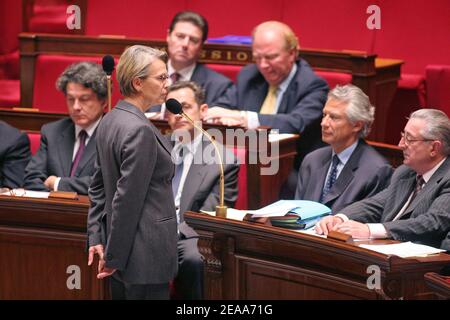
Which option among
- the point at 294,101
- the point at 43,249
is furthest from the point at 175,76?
the point at 43,249

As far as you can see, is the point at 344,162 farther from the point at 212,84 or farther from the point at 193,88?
the point at 212,84

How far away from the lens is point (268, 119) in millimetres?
3395

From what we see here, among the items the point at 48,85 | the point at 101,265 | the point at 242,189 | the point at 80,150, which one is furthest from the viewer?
the point at 48,85

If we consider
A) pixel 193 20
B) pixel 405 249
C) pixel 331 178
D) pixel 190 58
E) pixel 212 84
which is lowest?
pixel 405 249

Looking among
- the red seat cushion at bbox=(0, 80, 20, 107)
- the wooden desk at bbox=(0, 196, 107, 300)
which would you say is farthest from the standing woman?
the red seat cushion at bbox=(0, 80, 20, 107)

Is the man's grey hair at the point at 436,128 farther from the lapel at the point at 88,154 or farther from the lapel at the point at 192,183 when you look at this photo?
the lapel at the point at 88,154

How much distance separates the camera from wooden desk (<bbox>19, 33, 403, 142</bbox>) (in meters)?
3.59

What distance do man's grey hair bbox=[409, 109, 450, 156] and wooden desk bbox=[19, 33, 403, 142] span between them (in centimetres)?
102

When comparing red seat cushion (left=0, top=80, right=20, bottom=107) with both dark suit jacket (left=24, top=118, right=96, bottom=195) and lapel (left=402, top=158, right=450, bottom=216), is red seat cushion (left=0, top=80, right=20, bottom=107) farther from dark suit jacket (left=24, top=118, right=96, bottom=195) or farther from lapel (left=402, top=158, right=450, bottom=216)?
lapel (left=402, top=158, right=450, bottom=216)

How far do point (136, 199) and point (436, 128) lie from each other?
35.4 inches

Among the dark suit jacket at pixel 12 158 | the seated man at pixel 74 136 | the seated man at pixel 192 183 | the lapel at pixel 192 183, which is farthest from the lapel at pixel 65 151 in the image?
the lapel at pixel 192 183

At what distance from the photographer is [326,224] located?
2.44m

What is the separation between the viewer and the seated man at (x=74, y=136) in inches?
123
